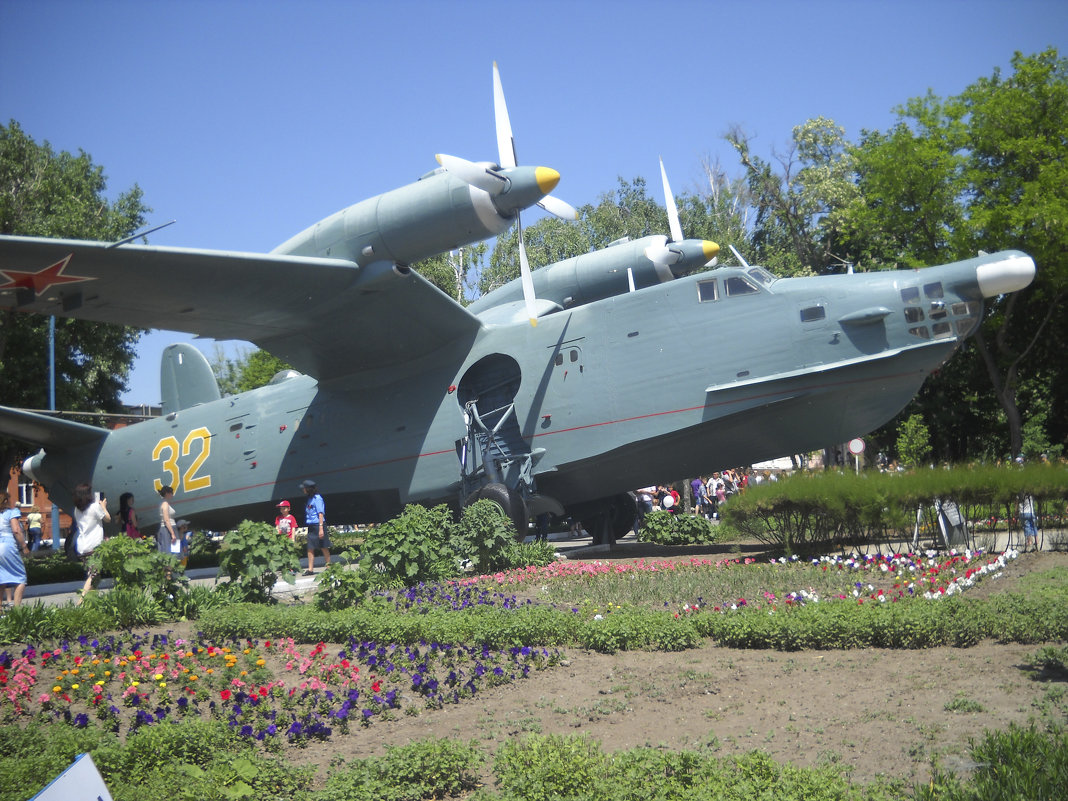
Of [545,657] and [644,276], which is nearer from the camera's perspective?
[545,657]

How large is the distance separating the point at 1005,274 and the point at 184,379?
54.3ft

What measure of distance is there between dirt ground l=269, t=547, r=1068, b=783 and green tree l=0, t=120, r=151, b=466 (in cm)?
2532

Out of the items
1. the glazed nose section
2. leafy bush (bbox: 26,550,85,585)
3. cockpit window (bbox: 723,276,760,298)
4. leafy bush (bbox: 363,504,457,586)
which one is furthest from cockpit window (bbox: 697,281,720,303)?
leafy bush (bbox: 26,550,85,585)

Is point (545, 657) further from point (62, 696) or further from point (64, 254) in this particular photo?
point (64, 254)

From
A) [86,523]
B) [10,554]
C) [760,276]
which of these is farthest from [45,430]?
[760,276]

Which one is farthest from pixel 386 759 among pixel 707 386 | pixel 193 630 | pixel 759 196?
pixel 759 196

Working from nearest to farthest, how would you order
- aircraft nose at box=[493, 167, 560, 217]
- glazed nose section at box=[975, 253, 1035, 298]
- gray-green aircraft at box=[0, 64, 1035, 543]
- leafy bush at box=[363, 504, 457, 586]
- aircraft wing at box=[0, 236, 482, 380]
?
glazed nose section at box=[975, 253, 1035, 298], leafy bush at box=[363, 504, 457, 586], aircraft wing at box=[0, 236, 482, 380], gray-green aircraft at box=[0, 64, 1035, 543], aircraft nose at box=[493, 167, 560, 217]

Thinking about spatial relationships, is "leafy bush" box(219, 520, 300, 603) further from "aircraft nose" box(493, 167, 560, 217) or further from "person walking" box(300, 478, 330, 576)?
"aircraft nose" box(493, 167, 560, 217)

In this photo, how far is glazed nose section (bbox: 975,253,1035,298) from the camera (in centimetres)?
1166

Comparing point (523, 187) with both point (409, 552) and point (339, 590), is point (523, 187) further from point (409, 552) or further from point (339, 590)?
point (339, 590)

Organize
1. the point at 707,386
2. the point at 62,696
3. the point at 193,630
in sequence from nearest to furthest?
the point at 62,696
the point at 193,630
the point at 707,386

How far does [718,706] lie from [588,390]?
8525 millimetres

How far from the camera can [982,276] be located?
38.8 ft

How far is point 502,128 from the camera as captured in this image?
13.4 meters
